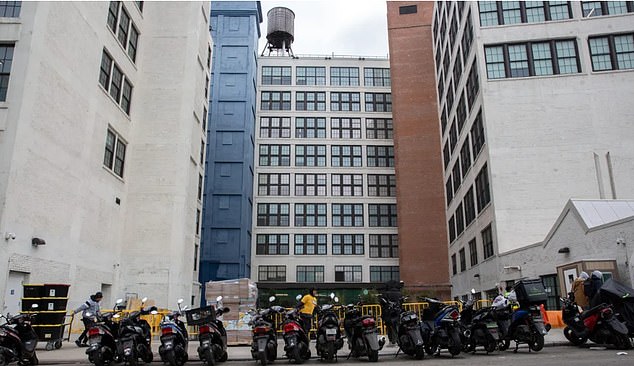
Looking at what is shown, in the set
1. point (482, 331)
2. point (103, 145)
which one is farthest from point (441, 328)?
point (103, 145)

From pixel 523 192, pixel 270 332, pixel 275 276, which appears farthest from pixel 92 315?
pixel 275 276

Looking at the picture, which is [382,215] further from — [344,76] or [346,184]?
[344,76]

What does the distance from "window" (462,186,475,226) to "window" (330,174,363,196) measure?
1897cm

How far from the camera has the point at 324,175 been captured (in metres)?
56.7

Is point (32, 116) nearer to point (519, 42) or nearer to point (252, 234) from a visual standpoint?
point (519, 42)

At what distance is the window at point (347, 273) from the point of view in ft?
176

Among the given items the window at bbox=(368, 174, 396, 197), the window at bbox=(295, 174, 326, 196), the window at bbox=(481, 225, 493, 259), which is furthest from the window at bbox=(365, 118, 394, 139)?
the window at bbox=(481, 225, 493, 259)

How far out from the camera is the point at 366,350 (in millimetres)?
11008

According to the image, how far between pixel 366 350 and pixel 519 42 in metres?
25.5

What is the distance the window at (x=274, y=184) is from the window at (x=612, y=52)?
113 feet

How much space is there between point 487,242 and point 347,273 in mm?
25160

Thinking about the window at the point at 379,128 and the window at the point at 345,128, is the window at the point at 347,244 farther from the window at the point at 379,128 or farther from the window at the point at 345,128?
the window at the point at 379,128

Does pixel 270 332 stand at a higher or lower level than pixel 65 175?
lower

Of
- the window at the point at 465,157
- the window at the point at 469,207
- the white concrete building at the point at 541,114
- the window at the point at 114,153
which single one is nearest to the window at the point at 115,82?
the window at the point at 114,153
